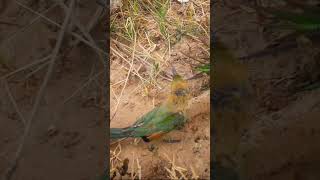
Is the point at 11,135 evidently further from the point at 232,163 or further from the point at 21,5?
the point at 232,163

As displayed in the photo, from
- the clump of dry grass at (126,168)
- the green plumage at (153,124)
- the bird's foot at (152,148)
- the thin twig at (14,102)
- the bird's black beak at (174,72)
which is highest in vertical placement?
the bird's black beak at (174,72)

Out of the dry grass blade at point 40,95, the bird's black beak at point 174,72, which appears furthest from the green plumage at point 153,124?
the dry grass blade at point 40,95

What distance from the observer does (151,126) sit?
1.71 m

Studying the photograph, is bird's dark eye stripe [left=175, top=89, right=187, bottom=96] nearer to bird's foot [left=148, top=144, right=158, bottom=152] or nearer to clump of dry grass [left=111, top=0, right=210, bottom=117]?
clump of dry grass [left=111, top=0, right=210, bottom=117]

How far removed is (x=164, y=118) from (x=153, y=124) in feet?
0.13

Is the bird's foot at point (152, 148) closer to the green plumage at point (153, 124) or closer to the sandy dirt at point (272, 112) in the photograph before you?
the green plumage at point (153, 124)

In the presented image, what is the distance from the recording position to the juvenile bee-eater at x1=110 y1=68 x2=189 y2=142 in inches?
67.6

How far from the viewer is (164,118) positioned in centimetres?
173

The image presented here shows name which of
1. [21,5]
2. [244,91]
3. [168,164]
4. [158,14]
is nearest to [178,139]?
[168,164]

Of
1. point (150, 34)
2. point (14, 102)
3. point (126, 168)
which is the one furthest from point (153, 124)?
point (14, 102)

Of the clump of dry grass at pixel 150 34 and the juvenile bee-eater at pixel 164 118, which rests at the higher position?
the clump of dry grass at pixel 150 34

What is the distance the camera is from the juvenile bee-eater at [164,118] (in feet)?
5.64

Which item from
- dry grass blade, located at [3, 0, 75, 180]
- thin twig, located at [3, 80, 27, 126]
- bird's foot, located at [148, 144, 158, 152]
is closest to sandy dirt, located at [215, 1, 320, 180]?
bird's foot, located at [148, 144, 158, 152]

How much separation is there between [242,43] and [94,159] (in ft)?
1.81
